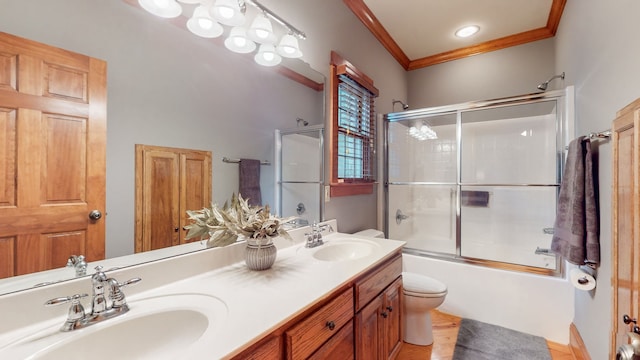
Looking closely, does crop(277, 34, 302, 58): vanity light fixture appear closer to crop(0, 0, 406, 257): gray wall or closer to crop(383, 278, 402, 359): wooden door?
crop(0, 0, 406, 257): gray wall

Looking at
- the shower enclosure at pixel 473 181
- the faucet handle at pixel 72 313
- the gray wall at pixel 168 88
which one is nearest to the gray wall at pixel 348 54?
the gray wall at pixel 168 88

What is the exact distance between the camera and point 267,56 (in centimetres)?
151

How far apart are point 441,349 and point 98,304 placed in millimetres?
1992

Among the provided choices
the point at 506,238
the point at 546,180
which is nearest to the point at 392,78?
the point at 546,180

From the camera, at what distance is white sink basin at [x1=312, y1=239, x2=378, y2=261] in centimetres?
163

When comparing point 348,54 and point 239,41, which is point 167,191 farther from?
point 348,54

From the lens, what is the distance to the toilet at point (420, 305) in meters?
1.79

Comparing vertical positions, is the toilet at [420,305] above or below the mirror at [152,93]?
below

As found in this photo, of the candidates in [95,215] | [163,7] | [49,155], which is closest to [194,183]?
[95,215]

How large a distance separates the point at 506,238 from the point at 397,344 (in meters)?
1.91

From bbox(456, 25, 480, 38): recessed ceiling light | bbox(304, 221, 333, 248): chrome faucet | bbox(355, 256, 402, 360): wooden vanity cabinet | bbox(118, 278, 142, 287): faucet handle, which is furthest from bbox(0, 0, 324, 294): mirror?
bbox(456, 25, 480, 38): recessed ceiling light

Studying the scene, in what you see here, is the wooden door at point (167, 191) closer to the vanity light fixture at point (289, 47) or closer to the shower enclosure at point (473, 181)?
the vanity light fixture at point (289, 47)

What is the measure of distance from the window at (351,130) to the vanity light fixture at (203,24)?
0.90 meters

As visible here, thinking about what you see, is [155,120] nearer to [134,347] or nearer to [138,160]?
[138,160]
